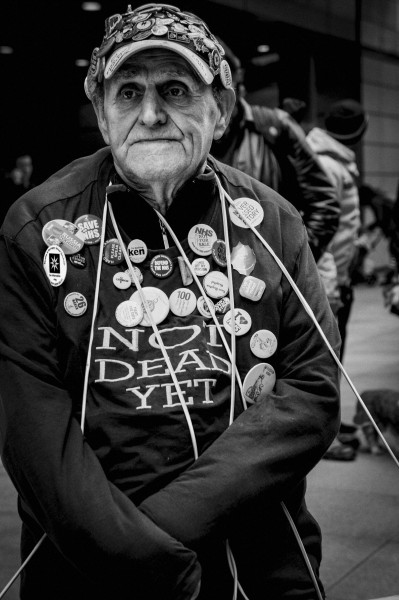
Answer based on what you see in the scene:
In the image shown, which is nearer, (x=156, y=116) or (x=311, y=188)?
(x=156, y=116)

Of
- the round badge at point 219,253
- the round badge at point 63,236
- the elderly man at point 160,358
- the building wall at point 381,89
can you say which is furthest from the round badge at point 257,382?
the building wall at point 381,89

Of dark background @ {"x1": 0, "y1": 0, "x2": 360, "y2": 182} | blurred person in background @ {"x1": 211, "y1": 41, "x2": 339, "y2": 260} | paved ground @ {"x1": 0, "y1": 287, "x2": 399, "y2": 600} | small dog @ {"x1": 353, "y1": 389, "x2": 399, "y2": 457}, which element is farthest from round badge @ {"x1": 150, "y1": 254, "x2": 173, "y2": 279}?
dark background @ {"x1": 0, "y1": 0, "x2": 360, "y2": 182}

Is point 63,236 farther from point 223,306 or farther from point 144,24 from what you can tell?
point 144,24

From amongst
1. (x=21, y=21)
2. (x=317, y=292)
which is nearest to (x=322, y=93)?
(x=21, y=21)

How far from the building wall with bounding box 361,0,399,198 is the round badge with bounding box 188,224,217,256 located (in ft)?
63.3

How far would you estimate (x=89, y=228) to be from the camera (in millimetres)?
1830

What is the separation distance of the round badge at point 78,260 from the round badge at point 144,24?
48 cm

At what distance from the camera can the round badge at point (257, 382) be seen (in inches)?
70.6

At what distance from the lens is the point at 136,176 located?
72.6 inches

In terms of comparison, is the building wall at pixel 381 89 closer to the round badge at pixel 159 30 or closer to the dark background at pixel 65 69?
the dark background at pixel 65 69

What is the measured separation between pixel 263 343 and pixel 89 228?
1.44ft

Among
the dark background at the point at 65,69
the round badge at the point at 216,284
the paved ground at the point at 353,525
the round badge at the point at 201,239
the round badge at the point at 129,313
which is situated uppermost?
the dark background at the point at 65,69

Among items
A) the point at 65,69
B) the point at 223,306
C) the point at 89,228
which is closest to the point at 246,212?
the point at 223,306

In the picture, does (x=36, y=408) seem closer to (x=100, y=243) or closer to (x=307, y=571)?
(x=100, y=243)
